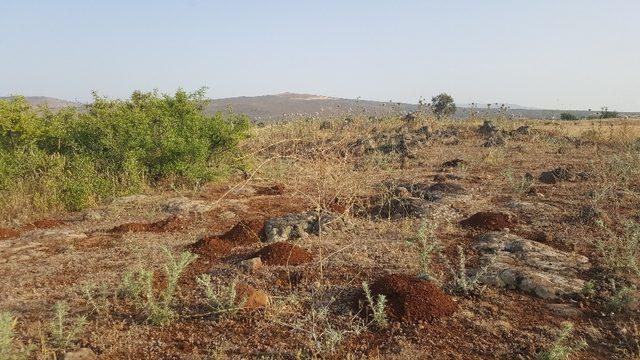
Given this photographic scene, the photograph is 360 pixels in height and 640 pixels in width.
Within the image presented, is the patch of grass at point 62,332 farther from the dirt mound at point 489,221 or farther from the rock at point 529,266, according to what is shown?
the dirt mound at point 489,221

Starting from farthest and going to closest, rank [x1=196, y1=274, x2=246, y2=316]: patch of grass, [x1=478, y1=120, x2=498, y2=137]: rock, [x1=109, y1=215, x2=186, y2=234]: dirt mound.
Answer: [x1=478, y1=120, x2=498, y2=137]: rock → [x1=109, y1=215, x2=186, y2=234]: dirt mound → [x1=196, y1=274, x2=246, y2=316]: patch of grass

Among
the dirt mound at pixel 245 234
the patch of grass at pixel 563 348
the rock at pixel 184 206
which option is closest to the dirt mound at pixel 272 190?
the rock at pixel 184 206

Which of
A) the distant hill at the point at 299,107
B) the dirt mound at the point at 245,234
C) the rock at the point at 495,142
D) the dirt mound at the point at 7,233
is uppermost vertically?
the distant hill at the point at 299,107

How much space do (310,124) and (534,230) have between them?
14.5m

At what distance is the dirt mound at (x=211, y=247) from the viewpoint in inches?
232

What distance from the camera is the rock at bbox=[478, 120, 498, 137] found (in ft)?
62.4

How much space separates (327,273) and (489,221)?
2884mm

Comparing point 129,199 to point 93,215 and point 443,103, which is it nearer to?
point 93,215

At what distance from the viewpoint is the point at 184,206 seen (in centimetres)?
841

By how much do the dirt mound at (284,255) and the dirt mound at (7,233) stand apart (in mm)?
3878

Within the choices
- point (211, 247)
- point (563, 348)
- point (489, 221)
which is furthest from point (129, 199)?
point (563, 348)

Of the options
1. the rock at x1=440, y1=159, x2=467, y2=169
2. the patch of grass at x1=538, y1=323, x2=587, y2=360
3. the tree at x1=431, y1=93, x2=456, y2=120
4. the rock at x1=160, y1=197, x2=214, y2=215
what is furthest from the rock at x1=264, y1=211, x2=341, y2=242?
the tree at x1=431, y1=93, x2=456, y2=120

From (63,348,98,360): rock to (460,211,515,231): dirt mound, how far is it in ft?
16.3

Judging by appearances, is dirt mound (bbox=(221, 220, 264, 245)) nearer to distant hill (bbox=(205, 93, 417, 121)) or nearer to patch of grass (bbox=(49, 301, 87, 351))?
patch of grass (bbox=(49, 301, 87, 351))
